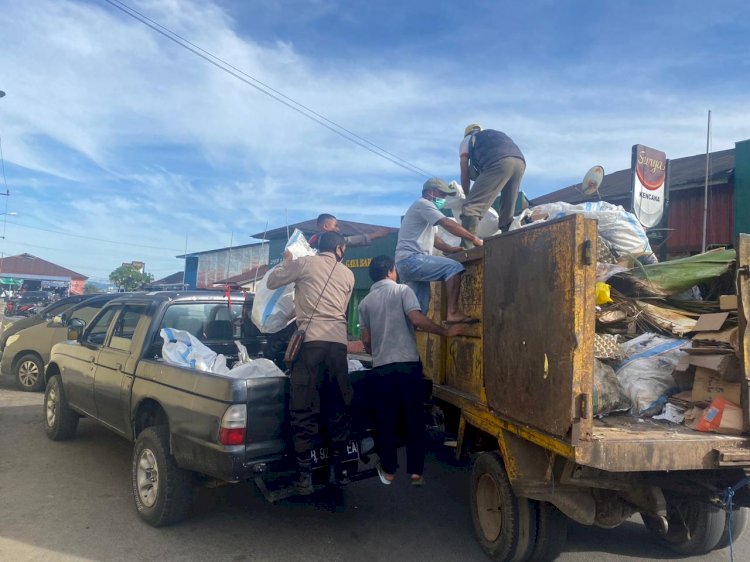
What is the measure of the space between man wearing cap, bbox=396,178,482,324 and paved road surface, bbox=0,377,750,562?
170cm

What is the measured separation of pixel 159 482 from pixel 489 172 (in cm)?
375

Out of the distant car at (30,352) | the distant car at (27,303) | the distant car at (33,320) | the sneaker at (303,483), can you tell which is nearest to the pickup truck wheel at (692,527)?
the sneaker at (303,483)

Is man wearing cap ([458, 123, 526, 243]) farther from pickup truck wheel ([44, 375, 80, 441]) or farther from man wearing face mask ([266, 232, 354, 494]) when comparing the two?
pickup truck wheel ([44, 375, 80, 441])

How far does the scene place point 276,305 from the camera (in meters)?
4.96

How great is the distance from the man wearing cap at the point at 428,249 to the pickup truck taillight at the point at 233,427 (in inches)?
66.7

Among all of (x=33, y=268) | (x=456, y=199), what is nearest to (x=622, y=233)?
(x=456, y=199)

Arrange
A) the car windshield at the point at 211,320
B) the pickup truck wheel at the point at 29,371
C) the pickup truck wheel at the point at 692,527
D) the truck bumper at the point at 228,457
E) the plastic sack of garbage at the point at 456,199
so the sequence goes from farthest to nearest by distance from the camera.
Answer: the pickup truck wheel at the point at 29,371 < the plastic sack of garbage at the point at 456,199 < the car windshield at the point at 211,320 < the pickup truck wheel at the point at 692,527 < the truck bumper at the point at 228,457

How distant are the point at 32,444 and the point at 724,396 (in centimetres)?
678

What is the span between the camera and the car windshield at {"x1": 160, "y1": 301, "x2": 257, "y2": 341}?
16.9ft

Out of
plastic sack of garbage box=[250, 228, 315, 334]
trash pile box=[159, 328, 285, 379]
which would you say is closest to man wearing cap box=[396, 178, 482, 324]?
plastic sack of garbage box=[250, 228, 315, 334]

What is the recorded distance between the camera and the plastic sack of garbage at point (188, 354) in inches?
174

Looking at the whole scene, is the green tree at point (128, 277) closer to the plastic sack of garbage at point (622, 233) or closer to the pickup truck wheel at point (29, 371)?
the pickup truck wheel at point (29, 371)

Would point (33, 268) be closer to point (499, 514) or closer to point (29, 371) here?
point (29, 371)

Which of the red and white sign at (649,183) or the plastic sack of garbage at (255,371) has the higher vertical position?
the red and white sign at (649,183)
